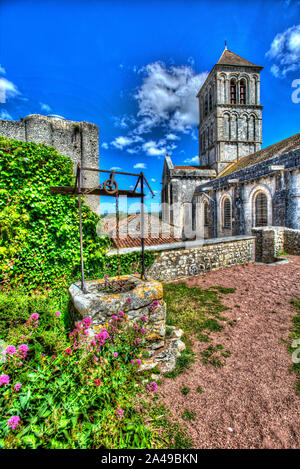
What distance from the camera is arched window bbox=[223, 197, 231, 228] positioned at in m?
18.2

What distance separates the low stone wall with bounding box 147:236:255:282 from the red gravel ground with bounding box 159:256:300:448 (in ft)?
9.01

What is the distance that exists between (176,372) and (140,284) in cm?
147

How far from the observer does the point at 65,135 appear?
13.4m

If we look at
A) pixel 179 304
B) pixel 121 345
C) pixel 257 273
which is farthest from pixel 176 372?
pixel 257 273

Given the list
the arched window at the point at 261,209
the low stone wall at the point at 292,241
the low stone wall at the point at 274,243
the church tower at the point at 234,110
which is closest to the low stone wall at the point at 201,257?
the low stone wall at the point at 274,243

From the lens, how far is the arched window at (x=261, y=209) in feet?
46.9

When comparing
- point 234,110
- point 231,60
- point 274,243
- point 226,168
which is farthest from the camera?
point 231,60

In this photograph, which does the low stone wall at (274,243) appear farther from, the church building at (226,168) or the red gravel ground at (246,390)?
the red gravel ground at (246,390)

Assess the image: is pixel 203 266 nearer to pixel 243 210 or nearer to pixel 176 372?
pixel 176 372

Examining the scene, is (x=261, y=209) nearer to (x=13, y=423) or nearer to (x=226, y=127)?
(x=226, y=127)

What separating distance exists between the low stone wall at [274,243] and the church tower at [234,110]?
1727cm

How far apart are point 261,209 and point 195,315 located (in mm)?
13256

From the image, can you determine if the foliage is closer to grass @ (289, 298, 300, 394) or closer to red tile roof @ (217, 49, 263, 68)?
grass @ (289, 298, 300, 394)

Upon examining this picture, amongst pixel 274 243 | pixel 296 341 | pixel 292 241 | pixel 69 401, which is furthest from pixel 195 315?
pixel 292 241
